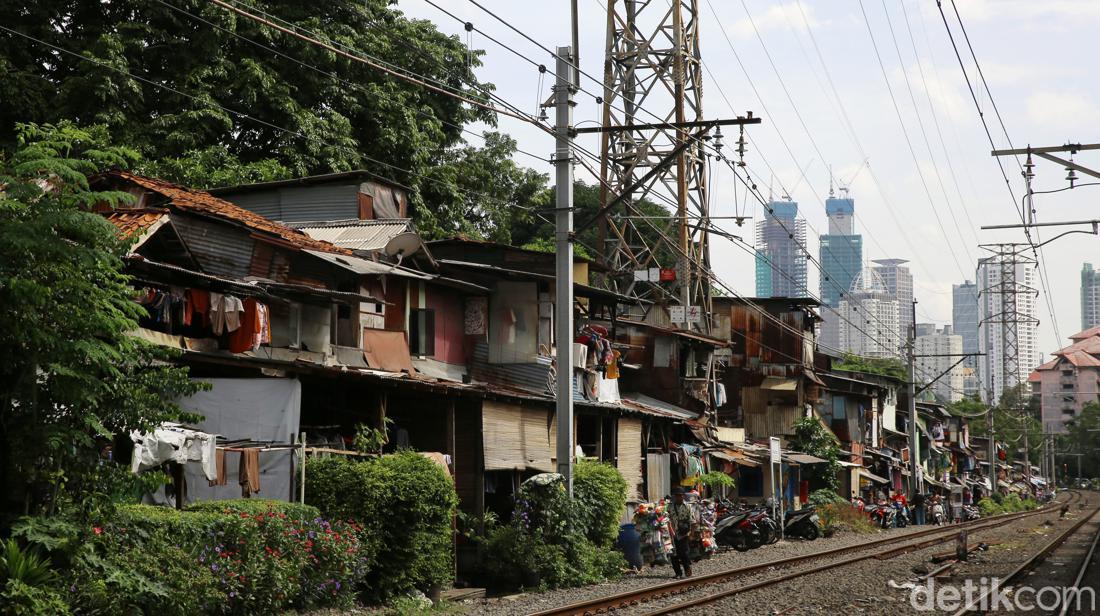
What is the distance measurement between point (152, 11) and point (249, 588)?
979 inches

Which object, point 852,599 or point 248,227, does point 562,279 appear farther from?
point 852,599

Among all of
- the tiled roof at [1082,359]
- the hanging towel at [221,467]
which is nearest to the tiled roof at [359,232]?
the hanging towel at [221,467]

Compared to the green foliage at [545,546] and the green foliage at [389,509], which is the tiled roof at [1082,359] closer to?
the green foliage at [545,546]

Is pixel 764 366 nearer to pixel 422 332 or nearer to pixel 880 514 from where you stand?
pixel 880 514

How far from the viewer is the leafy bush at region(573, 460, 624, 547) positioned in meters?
23.4

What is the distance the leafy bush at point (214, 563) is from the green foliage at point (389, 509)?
68cm

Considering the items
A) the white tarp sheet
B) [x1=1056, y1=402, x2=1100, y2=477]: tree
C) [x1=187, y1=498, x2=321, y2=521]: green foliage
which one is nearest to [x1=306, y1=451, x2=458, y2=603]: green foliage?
[x1=187, y1=498, x2=321, y2=521]: green foliage

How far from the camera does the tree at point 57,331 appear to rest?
38.2 feet

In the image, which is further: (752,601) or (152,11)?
(152,11)

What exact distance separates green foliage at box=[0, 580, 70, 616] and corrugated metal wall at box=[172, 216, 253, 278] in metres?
10.9

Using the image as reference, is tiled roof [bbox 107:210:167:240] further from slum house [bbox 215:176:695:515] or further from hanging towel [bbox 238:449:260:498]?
slum house [bbox 215:176:695:515]

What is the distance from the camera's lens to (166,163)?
31125mm

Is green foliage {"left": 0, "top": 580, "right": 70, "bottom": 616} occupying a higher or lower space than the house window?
lower

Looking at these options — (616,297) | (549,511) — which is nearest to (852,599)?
(549,511)
